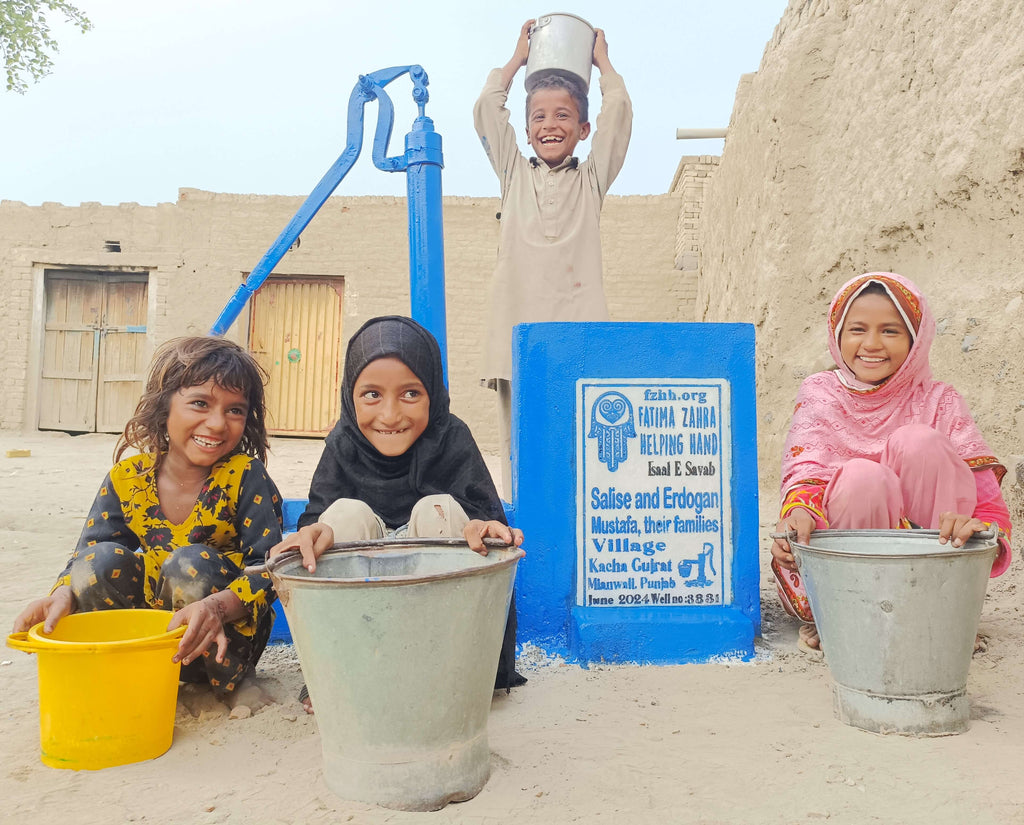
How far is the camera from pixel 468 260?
8719 mm

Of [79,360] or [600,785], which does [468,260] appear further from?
[600,785]

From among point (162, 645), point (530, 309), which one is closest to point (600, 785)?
point (162, 645)

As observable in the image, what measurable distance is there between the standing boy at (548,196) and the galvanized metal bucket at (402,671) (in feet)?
5.47

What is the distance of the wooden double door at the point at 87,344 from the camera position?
31.2 ft

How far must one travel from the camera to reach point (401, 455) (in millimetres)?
1911

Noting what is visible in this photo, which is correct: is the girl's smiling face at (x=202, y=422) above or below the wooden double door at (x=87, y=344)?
below

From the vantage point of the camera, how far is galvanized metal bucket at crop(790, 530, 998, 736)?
1593 millimetres

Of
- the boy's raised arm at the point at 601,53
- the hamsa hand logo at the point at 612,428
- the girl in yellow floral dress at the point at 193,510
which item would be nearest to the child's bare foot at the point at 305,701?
the girl in yellow floral dress at the point at 193,510

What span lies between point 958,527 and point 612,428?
0.95m

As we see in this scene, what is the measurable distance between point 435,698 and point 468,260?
25.2 feet

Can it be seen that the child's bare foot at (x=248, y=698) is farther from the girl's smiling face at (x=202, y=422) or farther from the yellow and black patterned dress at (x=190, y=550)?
the girl's smiling face at (x=202, y=422)

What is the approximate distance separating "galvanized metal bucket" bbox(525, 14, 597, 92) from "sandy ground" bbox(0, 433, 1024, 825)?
2.16 meters

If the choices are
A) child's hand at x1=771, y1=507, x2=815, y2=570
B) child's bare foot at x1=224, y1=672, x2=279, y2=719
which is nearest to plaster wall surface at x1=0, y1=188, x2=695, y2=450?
child's hand at x1=771, y1=507, x2=815, y2=570

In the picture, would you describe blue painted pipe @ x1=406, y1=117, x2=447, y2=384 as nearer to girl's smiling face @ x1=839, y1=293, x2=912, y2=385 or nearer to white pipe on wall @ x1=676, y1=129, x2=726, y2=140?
girl's smiling face @ x1=839, y1=293, x2=912, y2=385
